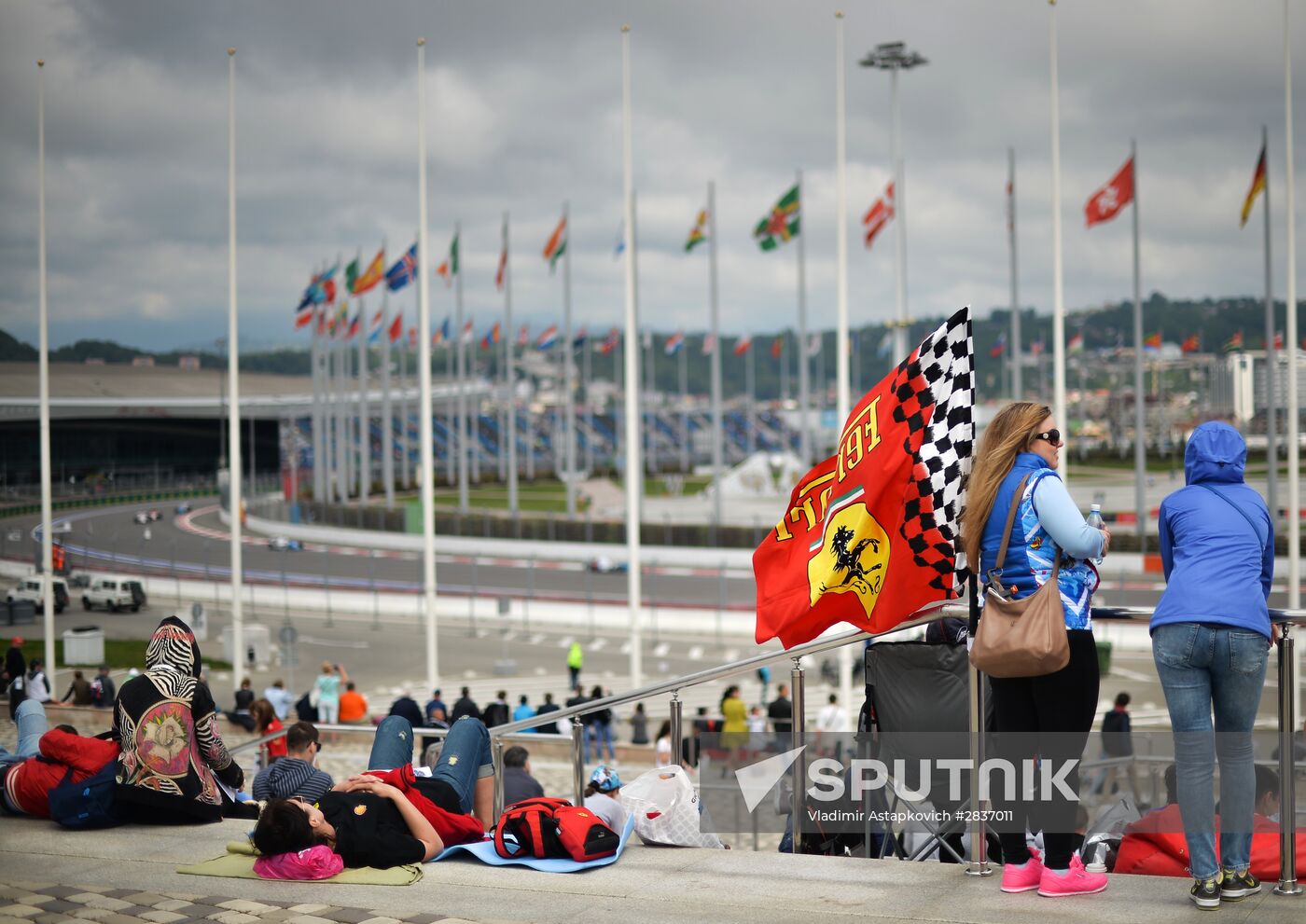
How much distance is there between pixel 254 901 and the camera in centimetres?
573

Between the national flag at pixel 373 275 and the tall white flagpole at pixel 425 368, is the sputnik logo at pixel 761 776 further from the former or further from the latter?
the national flag at pixel 373 275

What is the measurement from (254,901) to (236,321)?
18997 mm

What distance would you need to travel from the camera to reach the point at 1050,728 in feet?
16.3

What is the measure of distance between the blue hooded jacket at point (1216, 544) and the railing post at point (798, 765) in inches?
74.1

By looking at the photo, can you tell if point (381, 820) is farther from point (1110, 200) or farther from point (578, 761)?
point (1110, 200)

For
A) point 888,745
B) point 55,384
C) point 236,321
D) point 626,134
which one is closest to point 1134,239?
point 626,134

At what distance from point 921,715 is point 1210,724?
145 cm

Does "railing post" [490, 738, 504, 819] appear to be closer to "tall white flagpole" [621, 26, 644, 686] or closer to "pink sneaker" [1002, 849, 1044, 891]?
"pink sneaker" [1002, 849, 1044, 891]

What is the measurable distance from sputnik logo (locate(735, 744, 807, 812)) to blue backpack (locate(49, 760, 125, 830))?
3412mm

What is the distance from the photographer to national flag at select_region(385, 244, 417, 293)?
1193 inches

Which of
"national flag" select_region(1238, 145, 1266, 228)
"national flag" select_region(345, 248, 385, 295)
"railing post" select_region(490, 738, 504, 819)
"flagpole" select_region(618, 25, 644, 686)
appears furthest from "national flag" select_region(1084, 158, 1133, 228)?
"railing post" select_region(490, 738, 504, 819)

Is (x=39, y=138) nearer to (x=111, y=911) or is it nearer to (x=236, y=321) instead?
(x=236, y=321)

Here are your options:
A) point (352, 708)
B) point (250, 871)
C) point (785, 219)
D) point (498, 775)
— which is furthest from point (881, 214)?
point (250, 871)

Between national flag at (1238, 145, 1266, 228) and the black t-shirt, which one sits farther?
national flag at (1238, 145, 1266, 228)
